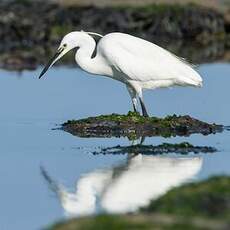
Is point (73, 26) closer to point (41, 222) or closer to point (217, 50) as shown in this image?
point (217, 50)

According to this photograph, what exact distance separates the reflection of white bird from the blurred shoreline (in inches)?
684

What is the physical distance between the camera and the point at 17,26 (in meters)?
35.9

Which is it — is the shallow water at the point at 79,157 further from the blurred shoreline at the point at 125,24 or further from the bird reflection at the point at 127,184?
the blurred shoreline at the point at 125,24

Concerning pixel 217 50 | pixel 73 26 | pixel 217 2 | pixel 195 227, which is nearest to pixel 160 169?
pixel 195 227

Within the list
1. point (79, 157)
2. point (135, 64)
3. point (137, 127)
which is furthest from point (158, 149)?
point (135, 64)

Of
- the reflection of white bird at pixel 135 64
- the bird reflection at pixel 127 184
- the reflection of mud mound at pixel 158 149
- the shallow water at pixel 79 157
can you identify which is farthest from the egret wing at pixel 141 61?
the bird reflection at pixel 127 184

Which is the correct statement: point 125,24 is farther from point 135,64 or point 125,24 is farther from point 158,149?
point 158,149

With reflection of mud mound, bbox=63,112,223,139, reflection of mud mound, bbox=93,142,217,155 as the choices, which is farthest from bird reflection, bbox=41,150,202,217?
reflection of mud mound, bbox=63,112,223,139

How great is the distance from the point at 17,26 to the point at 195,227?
29.2m

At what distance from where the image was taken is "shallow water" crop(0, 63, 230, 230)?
37.3 ft

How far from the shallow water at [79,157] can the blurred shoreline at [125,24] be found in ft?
35.5

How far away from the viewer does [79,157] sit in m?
14.8

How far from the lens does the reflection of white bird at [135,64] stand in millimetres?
17031

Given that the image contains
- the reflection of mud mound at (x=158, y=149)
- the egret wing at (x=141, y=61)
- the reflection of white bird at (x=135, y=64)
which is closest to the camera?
the reflection of mud mound at (x=158, y=149)
